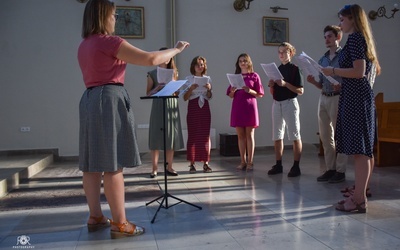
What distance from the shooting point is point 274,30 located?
20.6 feet

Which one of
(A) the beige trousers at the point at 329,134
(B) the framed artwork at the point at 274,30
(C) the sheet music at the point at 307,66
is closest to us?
(C) the sheet music at the point at 307,66

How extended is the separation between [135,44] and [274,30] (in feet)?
8.14

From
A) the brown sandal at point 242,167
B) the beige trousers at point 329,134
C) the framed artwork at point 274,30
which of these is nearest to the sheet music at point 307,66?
the beige trousers at point 329,134

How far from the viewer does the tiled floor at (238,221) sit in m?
2.01

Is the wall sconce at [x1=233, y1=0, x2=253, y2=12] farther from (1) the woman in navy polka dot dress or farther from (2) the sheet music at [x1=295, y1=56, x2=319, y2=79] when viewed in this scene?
(1) the woman in navy polka dot dress

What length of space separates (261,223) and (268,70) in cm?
184

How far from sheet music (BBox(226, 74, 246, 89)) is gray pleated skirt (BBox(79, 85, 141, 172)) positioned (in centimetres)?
207

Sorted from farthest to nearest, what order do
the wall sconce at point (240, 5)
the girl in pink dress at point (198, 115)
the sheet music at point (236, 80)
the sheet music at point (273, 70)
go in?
the wall sconce at point (240, 5)
the girl in pink dress at point (198, 115)
the sheet music at point (236, 80)
the sheet music at point (273, 70)

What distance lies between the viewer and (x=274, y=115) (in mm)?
4027

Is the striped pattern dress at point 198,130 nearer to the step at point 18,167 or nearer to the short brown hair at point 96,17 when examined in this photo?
the step at point 18,167

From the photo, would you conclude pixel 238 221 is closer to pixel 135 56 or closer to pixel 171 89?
pixel 171 89

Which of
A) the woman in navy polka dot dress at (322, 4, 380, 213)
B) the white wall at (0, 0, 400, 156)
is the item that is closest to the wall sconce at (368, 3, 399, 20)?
the white wall at (0, 0, 400, 156)

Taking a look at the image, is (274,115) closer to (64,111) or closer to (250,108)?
(250,108)

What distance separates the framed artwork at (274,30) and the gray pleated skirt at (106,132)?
4.69 meters
